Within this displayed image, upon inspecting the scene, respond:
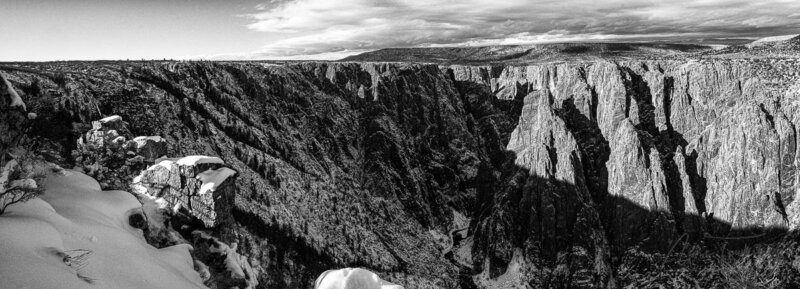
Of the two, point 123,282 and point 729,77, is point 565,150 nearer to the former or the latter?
point 729,77

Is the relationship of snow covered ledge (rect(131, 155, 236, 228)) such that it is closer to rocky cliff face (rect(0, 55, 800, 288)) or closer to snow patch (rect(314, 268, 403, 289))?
snow patch (rect(314, 268, 403, 289))

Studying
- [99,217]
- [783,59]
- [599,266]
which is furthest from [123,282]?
[783,59]

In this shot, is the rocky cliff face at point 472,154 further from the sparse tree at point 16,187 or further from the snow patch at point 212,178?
the sparse tree at point 16,187

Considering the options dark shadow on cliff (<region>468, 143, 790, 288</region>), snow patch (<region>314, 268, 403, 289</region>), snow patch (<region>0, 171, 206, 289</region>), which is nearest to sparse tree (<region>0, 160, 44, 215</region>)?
snow patch (<region>0, 171, 206, 289</region>)

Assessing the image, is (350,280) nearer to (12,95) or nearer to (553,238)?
(12,95)

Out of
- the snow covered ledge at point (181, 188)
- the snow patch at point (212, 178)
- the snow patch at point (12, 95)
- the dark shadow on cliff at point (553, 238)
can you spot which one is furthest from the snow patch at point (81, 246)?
the dark shadow on cliff at point (553, 238)

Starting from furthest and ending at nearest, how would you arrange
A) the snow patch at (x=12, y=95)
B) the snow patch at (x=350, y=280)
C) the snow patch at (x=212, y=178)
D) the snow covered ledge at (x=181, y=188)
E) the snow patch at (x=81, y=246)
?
the snow patch at (x=212, y=178)
the snow covered ledge at (x=181, y=188)
the snow patch at (x=12, y=95)
the snow patch at (x=350, y=280)
the snow patch at (x=81, y=246)
